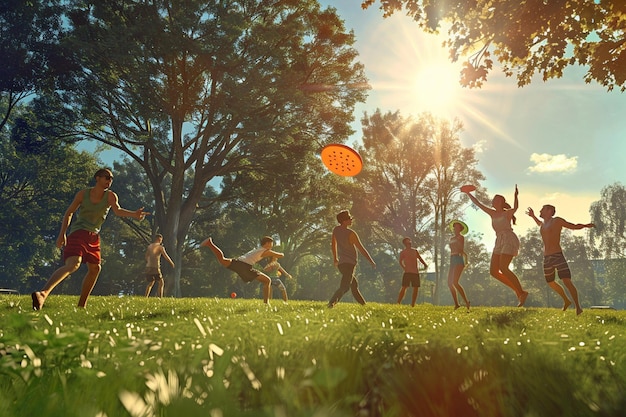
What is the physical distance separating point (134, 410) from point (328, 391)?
97cm

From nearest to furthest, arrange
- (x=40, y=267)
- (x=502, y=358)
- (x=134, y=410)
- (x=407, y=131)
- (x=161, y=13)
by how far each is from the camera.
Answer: (x=134, y=410)
(x=502, y=358)
(x=161, y=13)
(x=407, y=131)
(x=40, y=267)

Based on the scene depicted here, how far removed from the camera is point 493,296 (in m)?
89.6

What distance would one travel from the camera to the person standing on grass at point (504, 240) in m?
11.9

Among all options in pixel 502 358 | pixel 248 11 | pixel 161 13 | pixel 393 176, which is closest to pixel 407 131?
pixel 393 176

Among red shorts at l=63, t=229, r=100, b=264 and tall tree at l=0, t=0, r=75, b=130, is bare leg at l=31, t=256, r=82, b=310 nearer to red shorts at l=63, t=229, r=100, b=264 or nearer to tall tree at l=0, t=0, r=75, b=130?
red shorts at l=63, t=229, r=100, b=264

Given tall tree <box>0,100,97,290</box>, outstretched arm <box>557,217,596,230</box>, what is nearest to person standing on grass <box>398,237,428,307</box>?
outstretched arm <box>557,217,596,230</box>

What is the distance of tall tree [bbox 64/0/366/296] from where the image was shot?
20.5 m

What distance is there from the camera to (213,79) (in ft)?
75.8

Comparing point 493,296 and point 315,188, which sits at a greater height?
point 315,188

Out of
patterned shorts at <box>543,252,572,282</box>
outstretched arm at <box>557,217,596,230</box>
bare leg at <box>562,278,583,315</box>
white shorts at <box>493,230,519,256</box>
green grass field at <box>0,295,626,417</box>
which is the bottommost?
green grass field at <box>0,295,626,417</box>

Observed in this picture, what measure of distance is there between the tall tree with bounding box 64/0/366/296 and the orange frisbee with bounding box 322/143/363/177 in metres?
10.7

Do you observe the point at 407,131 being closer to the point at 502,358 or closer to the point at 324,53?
the point at 324,53

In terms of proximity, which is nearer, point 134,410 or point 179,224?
point 134,410

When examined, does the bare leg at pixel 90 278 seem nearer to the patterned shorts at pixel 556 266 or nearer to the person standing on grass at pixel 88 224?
the person standing on grass at pixel 88 224
